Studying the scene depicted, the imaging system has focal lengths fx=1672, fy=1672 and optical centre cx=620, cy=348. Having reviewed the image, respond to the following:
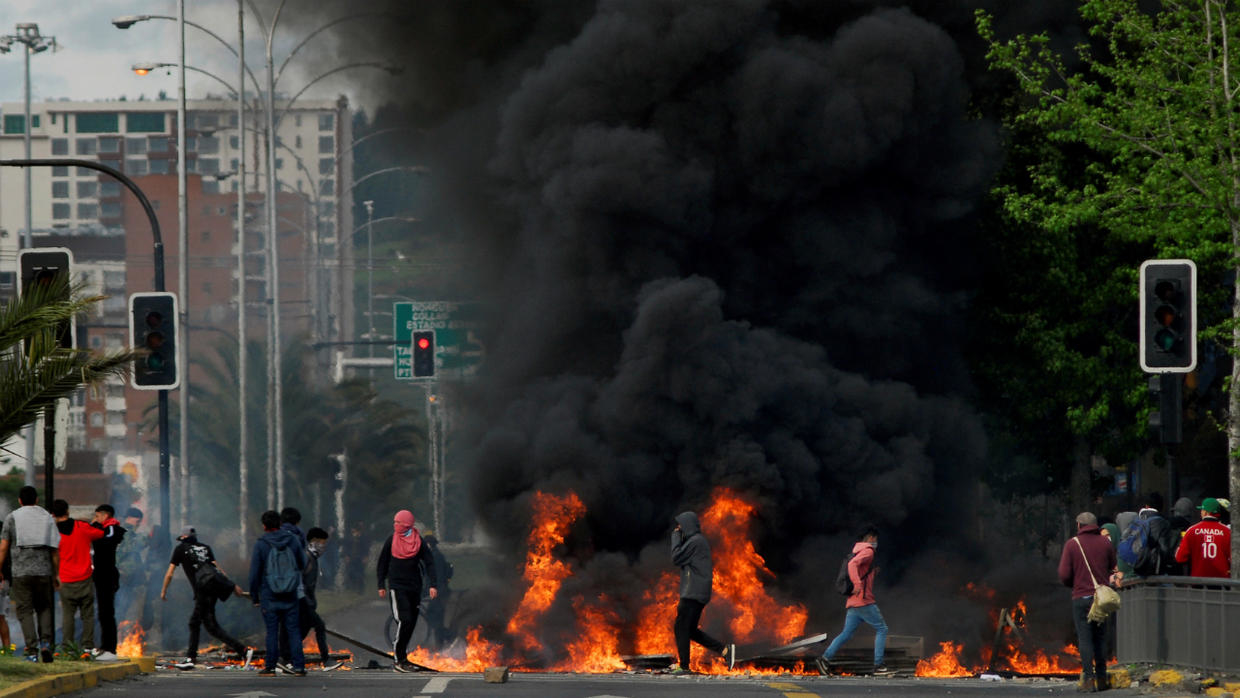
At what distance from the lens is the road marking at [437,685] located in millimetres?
13906

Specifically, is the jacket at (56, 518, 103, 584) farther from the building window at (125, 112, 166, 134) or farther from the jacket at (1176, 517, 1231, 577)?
the building window at (125, 112, 166, 134)

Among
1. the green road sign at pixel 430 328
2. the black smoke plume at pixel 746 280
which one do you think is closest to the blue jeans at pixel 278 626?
the black smoke plume at pixel 746 280

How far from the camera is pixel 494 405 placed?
2628 cm

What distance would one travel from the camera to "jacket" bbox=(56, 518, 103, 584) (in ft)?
51.8

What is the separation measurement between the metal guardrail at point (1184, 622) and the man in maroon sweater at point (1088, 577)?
1.96 feet

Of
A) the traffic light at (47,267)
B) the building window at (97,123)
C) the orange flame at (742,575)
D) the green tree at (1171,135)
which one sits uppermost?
the building window at (97,123)

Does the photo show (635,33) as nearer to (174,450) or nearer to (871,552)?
(871,552)

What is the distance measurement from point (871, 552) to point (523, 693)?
5.46m

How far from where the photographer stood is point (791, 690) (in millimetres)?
14641

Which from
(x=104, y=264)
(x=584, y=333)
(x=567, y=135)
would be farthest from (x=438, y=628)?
(x=104, y=264)

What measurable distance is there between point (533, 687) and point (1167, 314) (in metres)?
6.43

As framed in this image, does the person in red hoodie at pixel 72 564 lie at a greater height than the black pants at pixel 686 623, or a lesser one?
greater

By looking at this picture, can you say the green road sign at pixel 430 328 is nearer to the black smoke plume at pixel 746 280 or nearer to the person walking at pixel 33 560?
the black smoke plume at pixel 746 280

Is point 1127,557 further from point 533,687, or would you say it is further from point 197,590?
point 197,590
